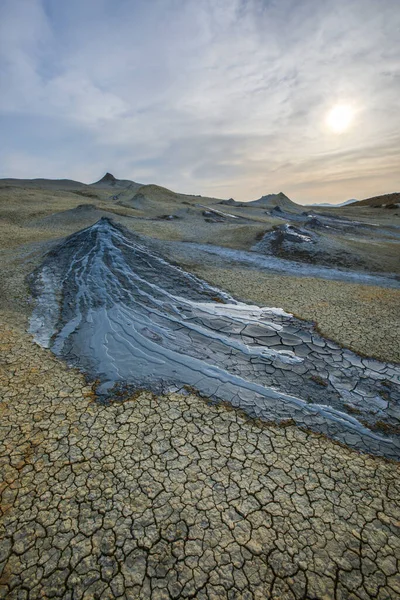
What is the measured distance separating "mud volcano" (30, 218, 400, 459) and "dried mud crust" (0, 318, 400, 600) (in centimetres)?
65

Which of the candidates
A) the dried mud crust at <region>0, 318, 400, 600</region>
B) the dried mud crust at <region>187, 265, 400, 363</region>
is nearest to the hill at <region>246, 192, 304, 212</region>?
the dried mud crust at <region>187, 265, 400, 363</region>

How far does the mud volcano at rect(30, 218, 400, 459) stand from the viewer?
5.04 m

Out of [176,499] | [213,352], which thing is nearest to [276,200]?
[213,352]

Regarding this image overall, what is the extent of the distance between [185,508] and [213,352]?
3745 millimetres

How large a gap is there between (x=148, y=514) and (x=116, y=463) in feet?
2.73

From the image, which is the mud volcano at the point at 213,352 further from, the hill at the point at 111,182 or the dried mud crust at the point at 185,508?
the hill at the point at 111,182

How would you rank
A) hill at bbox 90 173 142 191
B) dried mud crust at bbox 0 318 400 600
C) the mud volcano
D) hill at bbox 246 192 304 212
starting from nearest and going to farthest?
1. dried mud crust at bbox 0 318 400 600
2. the mud volcano
3. hill at bbox 246 192 304 212
4. hill at bbox 90 173 142 191

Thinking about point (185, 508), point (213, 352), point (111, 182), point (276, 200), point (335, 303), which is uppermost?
point (111, 182)

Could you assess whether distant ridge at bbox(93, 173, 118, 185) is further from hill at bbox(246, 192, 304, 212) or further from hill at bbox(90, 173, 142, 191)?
hill at bbox(246, 192, 304, 212)

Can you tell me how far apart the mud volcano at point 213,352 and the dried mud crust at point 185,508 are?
0.65 meters

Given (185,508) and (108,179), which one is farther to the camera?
(108,179)

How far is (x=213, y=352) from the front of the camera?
6.84 metres

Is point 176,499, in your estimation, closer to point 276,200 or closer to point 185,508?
point 185,508

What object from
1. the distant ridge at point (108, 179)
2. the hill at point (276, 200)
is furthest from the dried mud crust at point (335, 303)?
the distant ridge at point (108, 179)
